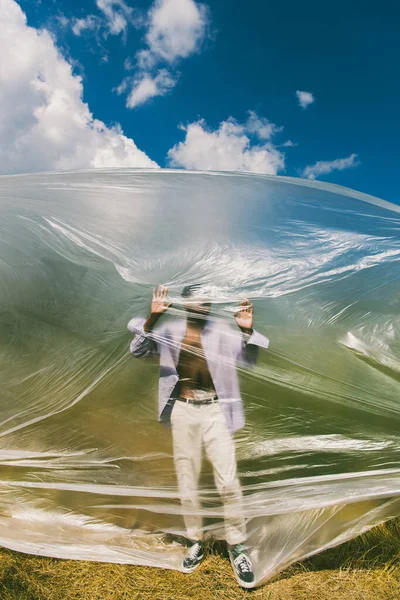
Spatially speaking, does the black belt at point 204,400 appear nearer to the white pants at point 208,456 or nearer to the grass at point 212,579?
the white pants at point 208,456

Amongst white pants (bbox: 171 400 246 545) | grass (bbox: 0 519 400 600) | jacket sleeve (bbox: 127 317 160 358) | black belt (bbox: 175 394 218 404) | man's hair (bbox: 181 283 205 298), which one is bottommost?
grass (bbox: 0 519 400 600)

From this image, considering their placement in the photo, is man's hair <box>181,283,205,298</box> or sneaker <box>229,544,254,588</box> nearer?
sneaker <box>229,544,254,588</box>

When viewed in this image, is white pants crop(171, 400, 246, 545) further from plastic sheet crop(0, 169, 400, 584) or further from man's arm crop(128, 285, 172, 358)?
man's arm crop(128, 285, 172, 358)

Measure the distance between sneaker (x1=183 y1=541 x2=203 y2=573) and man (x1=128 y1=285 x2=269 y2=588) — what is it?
20cm

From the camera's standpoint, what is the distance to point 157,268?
8.86 feet

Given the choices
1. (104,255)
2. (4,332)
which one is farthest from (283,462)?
(4,332)

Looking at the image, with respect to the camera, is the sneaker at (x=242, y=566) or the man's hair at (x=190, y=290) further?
the man's hair at (x=190, y=290)

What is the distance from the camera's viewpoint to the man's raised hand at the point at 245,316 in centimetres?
254

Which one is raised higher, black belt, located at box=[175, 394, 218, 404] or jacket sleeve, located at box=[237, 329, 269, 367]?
jacket sleeve, located at box=[237, 329, 269, 367]

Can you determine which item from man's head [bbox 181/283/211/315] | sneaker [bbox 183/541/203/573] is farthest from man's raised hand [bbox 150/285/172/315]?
sneaker [bbox 183/541/203/573]

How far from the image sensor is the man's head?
8.41 feet

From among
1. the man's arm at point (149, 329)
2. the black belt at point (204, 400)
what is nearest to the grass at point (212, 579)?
the black belt at point (204, 400)

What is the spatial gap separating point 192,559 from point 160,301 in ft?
5.09

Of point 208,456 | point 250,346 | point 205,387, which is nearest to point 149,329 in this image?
point 205,387
